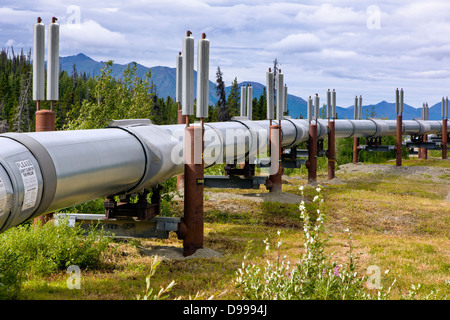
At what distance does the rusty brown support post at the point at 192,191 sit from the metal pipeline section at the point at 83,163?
10.1 inches

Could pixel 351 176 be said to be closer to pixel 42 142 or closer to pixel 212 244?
pixel 212 244

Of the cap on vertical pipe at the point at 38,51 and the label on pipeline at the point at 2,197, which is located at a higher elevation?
the cap on vertical pipe at the point at 38,51

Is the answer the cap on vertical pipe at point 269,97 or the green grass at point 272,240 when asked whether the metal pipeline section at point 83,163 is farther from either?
the cap on vertical pipe at point 269,97

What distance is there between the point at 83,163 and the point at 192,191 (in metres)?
3.32

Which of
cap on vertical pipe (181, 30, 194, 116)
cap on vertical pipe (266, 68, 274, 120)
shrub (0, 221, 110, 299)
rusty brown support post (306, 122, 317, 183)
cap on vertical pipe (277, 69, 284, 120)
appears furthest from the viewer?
rusty brown support post (306, 122, 317, 183)

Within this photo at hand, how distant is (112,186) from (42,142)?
1752 millimetres

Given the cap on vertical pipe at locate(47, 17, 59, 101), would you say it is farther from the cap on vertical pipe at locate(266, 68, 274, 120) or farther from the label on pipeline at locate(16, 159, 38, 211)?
the cap on vertical pipe at locate(266, 68, 274, 120)

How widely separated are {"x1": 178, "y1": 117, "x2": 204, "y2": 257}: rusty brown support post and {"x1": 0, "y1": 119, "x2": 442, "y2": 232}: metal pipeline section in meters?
0.26

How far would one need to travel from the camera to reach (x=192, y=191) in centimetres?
1027

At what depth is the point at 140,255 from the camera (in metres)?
9.86

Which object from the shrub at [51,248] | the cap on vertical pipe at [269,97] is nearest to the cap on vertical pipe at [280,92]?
the cap on vertical pipe at [269,97]

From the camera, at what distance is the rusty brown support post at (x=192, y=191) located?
10.2 meters

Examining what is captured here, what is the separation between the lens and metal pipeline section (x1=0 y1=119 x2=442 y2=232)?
19.7 ft

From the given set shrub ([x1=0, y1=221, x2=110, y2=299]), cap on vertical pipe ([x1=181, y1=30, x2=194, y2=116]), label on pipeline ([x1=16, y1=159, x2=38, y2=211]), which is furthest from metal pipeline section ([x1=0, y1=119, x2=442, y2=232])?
shrub ([x1=0, y1=221, x2=110, y2=299])
